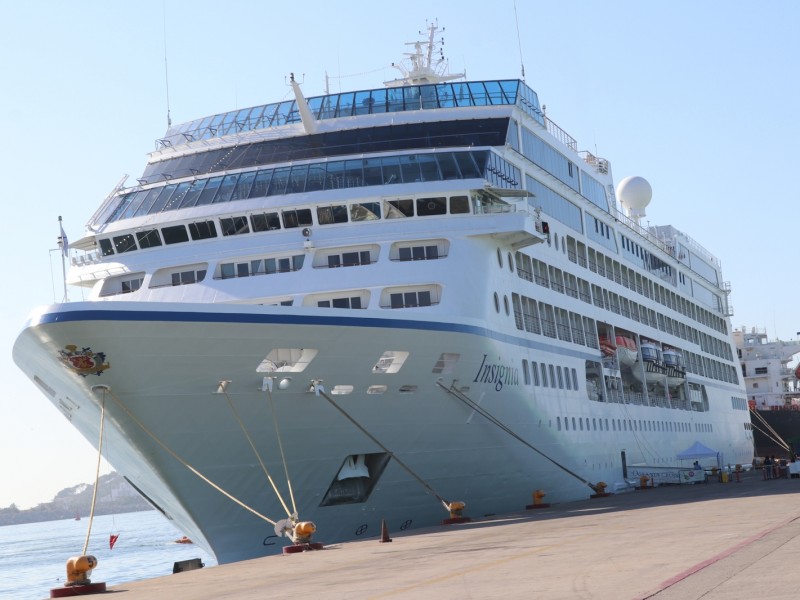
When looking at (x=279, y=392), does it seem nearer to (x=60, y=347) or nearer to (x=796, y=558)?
(x=60, y=347)

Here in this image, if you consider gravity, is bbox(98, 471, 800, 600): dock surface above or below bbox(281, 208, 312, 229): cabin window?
below

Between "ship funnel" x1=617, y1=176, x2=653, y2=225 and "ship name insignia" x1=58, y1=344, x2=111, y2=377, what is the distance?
4083cm

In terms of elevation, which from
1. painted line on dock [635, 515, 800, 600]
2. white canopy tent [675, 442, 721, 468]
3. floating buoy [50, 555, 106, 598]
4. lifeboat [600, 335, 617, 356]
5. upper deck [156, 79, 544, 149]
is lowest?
painted line on dock [635, 515, 800, 600]

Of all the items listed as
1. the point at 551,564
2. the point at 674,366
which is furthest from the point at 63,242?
the point at 674,366

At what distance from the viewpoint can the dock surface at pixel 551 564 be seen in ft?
35.3

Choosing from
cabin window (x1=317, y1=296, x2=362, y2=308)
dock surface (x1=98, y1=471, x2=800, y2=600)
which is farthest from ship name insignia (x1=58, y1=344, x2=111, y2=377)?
cabin window (x1=317, y1=296, x2=362, y2=308)

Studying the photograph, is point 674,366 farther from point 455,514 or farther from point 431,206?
point 455,514

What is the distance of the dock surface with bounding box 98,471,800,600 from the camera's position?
35.3 ft

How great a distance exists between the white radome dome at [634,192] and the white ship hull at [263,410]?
104 ft

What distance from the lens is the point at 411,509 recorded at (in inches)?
942

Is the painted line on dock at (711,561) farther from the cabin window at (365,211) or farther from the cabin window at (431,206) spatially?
the cabin window at (365,211)

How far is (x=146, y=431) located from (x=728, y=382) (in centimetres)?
4720

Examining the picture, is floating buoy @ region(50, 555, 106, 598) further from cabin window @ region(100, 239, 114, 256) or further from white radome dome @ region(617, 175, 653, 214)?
white radome dome @ region(617, 175, 653, 214)

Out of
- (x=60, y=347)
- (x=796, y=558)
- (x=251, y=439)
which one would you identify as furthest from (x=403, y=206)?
(x=796, y=558)
